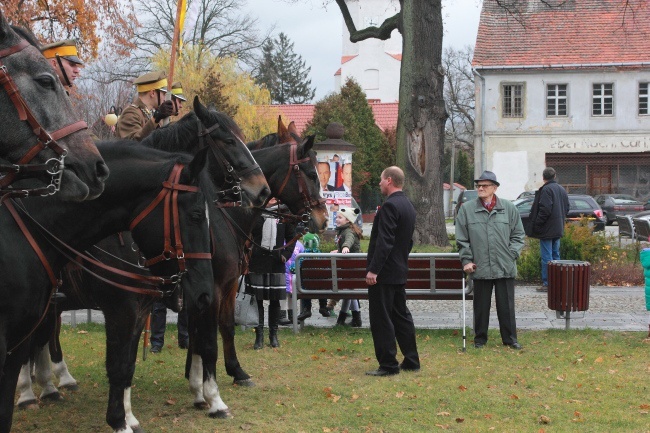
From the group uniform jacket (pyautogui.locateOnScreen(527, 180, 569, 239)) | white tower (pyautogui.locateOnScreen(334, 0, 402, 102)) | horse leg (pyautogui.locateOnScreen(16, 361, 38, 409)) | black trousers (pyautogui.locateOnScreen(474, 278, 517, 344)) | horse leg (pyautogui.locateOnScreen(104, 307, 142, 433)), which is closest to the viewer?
horse leg (pyautogui.locateOnScreen(104, 307, 142, 433))

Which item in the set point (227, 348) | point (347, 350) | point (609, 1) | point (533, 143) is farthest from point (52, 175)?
point (609, 1)

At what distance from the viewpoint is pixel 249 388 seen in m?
9.05

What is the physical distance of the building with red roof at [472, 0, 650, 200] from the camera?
47.1m

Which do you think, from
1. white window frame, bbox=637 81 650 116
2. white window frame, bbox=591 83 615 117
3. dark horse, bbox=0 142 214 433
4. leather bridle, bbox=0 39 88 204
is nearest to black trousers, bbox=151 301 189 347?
dark horse, bbox=0 142 214 433

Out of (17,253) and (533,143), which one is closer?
(17,253)

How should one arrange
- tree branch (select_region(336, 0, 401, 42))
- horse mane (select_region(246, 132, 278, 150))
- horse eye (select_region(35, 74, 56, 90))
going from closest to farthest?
horse eye (select_region(35, 74, 56, 90)) < horse mane (select_region(246, 132, 278, 150)) < tree branch (select_region(336, 0, 401, 42))

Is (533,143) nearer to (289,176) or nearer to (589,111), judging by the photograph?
(589,111)

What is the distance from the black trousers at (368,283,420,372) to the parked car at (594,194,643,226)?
35.7 metres

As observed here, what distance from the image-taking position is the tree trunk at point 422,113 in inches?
888

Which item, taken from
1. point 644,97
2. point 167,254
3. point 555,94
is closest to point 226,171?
point 167,254

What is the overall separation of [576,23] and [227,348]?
144ft

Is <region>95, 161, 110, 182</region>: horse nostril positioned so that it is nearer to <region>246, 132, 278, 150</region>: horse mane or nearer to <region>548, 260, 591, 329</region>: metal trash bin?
<region>246, 132, 278, 150</region>: horse mane

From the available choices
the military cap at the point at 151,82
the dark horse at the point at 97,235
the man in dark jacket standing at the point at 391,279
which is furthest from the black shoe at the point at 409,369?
the military cap at the point at 151,82

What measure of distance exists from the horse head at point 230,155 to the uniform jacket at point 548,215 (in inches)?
381
